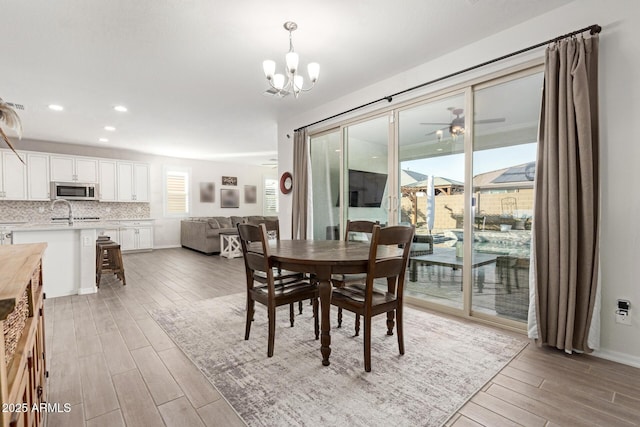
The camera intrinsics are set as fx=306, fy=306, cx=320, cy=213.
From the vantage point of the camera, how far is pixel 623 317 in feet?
6.87

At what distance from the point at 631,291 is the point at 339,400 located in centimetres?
210

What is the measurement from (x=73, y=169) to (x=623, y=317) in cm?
875

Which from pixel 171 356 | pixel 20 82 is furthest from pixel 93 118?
pixel 171 356

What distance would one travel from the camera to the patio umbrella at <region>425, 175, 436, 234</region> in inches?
129

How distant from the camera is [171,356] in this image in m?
2.18

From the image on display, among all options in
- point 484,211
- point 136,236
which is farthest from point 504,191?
point 136,236

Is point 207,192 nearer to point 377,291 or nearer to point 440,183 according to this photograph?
point 440,183

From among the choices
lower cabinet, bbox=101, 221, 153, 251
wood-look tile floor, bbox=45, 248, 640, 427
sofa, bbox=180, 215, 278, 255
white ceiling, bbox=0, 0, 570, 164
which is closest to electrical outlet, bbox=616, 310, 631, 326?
wood-look tile floor, bbox=45, 248, 640, 427

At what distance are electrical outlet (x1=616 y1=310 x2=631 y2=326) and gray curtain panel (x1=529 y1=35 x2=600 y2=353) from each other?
0.14m

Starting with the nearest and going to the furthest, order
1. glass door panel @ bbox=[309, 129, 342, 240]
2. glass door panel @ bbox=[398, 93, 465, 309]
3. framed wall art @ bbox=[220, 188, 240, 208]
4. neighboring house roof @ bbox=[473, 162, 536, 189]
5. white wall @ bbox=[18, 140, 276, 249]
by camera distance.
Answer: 1. neighboring house roof @ bbox=[473, 162, 536, 189]
2. glass door panel @ bbox=[398, 93, 465, 309]
3. glass door panel @ bbox=[309, 129, 342, 240]
4. white wall @ bbox=[18, 140, 276, 249]
5. framed wall art @ bbox=[220, 188, 240, 208]

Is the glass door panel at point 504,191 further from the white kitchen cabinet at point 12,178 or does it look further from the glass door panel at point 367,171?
the white kitchen cabinet at point 12,178

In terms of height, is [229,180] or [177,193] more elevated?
[229,180]

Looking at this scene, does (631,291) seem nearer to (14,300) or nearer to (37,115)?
(14,300)

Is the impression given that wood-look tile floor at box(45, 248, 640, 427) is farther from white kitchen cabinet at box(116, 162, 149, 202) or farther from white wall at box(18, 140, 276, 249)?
white wall at box(18, 140, 276, 249)
